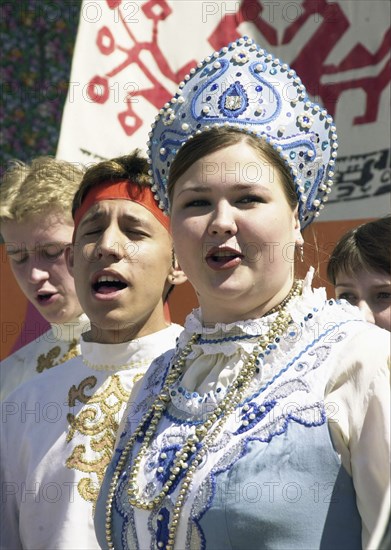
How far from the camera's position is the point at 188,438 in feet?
6.30

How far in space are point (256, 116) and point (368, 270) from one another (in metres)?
0.82

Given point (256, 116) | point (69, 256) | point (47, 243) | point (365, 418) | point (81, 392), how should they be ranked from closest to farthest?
point (365, 418) < point (256, 116) < point (81, 392) < point (69, 256) < point (47, 243)

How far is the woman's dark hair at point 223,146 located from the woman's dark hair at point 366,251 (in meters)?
0.75

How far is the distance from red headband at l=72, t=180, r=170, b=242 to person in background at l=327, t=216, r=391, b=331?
47 cm

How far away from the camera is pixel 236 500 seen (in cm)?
174

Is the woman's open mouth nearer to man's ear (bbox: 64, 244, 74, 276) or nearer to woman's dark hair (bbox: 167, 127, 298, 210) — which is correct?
woman's dark hair (bbox: 167, 127, 298, 210)

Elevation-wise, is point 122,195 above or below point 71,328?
above

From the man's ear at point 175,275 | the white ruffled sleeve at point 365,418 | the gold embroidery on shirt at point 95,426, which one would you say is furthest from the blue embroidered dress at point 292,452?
the man's ear at point 175,275

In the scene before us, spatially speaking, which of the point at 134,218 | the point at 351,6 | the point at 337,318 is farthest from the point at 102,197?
the point at 351,6

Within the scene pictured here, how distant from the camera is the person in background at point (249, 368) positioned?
1727 millimetres

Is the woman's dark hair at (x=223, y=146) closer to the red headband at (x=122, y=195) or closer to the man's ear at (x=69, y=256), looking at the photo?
the red headband at (x=122, y=195)

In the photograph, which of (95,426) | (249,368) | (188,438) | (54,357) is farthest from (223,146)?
(54,357)

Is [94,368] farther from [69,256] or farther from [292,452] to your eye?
[292,452]

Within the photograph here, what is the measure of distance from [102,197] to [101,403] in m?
0.53
